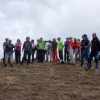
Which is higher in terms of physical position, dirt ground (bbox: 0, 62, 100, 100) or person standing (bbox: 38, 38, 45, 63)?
person standing (bbox: 38, 38, 45, 63)

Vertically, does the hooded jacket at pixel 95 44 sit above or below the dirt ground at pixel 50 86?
above

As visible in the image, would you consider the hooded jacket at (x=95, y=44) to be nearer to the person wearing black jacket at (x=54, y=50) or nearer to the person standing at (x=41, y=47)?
the person standing at (x=41, y=47)

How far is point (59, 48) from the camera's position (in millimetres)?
21094

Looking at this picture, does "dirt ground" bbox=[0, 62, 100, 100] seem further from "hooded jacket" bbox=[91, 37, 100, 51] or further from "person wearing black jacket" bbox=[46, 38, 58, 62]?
"person wearing black jacket" bbox=[46, 38, 58, 62]

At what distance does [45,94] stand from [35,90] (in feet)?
2.39

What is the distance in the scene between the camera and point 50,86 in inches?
448

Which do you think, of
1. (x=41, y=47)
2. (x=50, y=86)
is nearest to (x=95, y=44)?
(x=50, y=86)

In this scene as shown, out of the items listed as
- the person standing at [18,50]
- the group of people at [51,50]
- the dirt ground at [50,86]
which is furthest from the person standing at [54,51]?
the dirt ground at [50,86]

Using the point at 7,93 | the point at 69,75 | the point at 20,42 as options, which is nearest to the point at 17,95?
the point at 7,93

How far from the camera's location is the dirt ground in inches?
387

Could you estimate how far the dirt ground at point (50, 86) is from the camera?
387 inches

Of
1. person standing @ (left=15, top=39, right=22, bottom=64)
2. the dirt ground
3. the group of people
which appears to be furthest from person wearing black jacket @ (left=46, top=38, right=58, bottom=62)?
the dirt ground

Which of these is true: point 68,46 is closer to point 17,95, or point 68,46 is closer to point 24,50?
point 24,50

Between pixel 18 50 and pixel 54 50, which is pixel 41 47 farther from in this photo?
pixel 18 50
